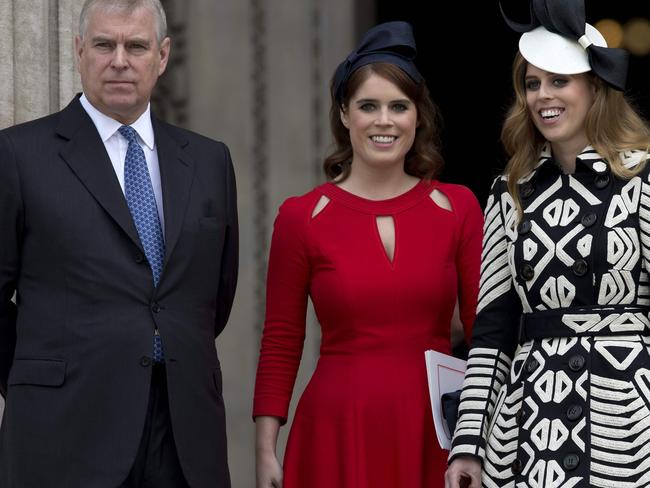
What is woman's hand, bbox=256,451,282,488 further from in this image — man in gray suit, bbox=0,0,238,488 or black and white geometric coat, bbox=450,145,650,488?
black and white geometric coat, bbox=450,145,650,488

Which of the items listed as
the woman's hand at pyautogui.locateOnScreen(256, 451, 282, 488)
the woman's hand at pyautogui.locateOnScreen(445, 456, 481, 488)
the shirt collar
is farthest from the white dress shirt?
the woman's hand at pyautogui.locateOnScreen(445, 456, 481, 488)

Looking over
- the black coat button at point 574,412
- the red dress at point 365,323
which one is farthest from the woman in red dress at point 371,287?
the black coat button at point 574,412

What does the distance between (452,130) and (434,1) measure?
61cm

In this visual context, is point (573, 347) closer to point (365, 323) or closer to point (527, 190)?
point (527, 190)

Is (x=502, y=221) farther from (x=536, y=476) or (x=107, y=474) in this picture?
(x=107, y=474)

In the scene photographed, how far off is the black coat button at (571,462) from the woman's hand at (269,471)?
96 centimetres

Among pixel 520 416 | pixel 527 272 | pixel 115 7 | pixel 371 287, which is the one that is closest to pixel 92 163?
pixel 115 7

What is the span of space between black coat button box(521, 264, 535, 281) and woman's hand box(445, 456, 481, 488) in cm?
42

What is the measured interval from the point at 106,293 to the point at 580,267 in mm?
1043

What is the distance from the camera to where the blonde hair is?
3504 millimetres

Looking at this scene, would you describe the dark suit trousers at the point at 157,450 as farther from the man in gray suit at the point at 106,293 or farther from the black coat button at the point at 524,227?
the black coat button at the point at 524,227

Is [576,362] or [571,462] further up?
[576,362]

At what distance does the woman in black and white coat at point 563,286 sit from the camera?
339 cm

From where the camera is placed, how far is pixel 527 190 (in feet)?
11.9
